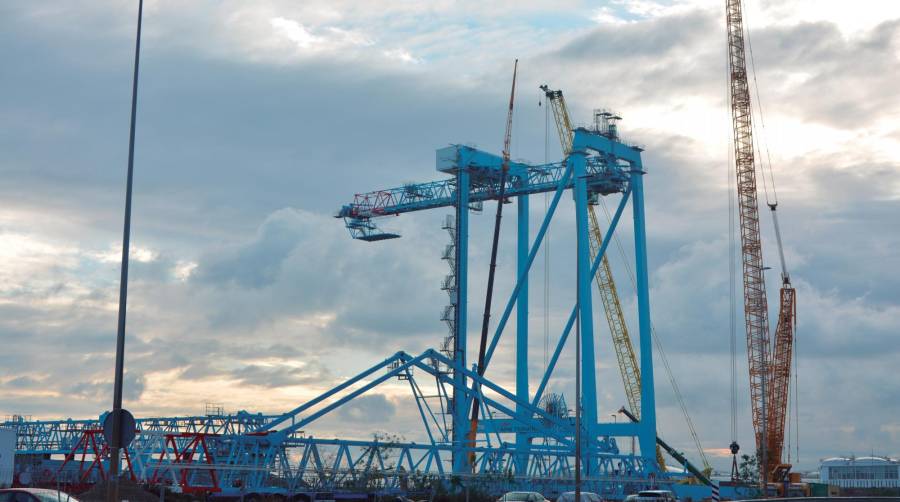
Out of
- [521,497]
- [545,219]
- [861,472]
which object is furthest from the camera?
[861,472]

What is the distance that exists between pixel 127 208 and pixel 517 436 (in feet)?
225

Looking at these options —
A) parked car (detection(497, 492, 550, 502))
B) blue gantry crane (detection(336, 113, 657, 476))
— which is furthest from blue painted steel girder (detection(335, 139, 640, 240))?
parked car (detection(497, 492, 550, 502))

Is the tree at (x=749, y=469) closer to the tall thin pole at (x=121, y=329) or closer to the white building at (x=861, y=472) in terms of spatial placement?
the white building at (x=861, y=472)

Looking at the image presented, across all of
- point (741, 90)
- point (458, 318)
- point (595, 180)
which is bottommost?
point (458, 318)

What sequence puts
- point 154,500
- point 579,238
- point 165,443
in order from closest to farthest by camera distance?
1. point 154,500
2. point 165,443
3. point 579,238

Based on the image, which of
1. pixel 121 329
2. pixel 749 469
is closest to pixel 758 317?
pixel 749 469

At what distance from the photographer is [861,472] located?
144 meters

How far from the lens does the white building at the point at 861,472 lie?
140625 mm

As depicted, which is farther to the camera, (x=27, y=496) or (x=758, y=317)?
(x=758, y=317)

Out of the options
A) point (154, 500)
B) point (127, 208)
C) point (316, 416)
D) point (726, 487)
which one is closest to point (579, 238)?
point (316, 416)

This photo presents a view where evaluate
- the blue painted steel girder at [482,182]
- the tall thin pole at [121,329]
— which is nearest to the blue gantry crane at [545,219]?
the blue painted steel girder at [482,182]

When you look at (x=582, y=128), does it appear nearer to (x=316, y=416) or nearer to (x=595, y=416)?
(x=595, y=416)

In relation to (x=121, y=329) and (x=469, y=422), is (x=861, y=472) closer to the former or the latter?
(x=469, y=422)

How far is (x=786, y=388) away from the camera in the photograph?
374 feet
